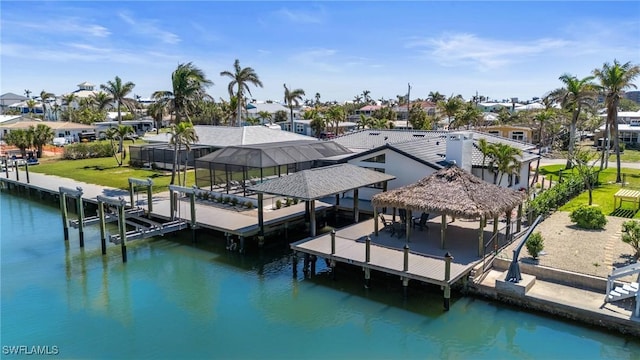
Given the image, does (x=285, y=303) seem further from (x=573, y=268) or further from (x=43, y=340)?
(x=573, y=268)

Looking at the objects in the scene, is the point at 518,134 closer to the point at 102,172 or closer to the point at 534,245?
the point at 534,245

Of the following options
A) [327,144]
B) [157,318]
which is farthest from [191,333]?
[327,144]

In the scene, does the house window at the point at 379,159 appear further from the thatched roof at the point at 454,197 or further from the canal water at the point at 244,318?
the canal water at the point at 244,318

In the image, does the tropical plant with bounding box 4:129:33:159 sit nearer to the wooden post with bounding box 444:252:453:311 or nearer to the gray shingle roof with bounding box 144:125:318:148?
the gray shingle roof with bounding box 144:125:318:148

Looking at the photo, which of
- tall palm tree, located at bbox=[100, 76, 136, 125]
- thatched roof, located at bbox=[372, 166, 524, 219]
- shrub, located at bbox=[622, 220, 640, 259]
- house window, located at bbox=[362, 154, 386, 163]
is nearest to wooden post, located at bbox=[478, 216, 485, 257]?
thatched roof, located at bbox=[372, 166, 524, 219]

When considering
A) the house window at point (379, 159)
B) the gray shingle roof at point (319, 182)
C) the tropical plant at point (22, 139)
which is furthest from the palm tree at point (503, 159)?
the tropical plant at point (22, 139)
